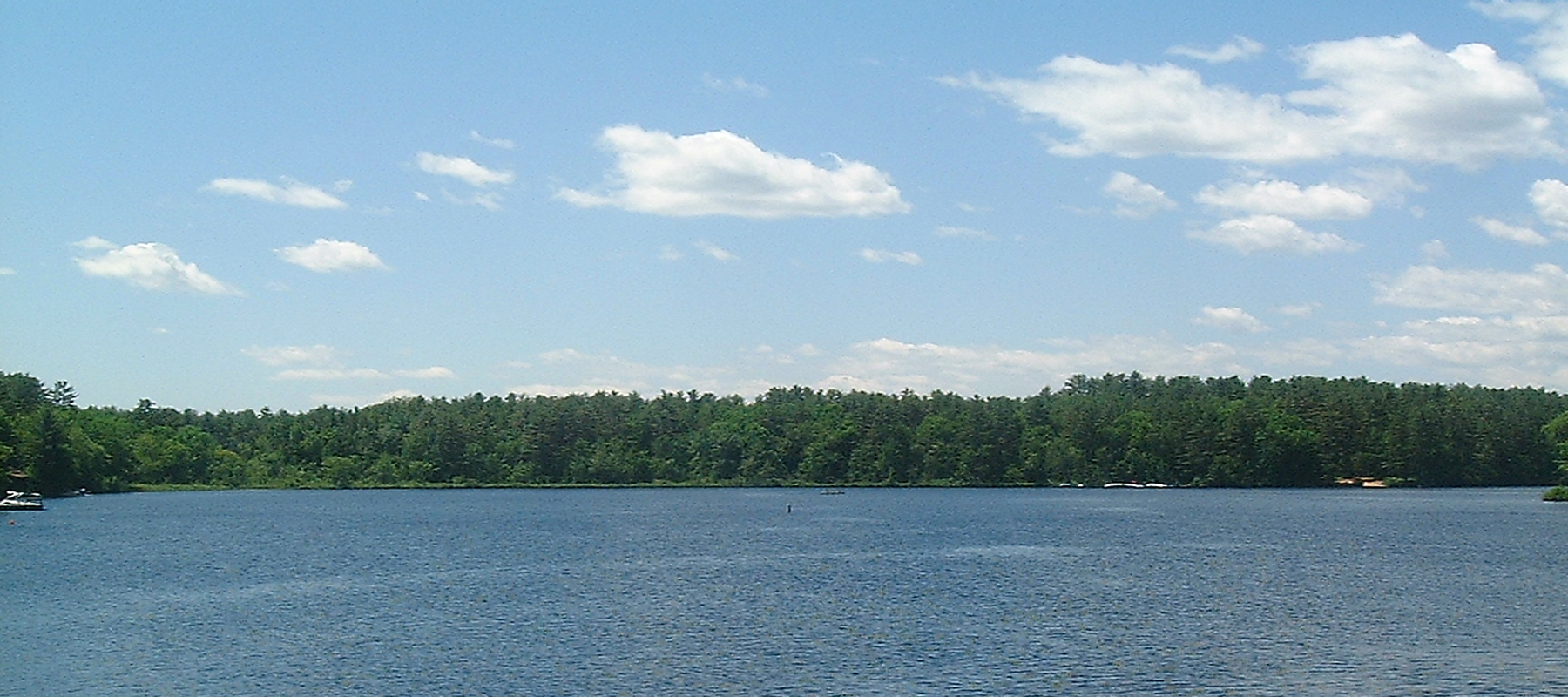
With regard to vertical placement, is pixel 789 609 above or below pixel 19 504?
below

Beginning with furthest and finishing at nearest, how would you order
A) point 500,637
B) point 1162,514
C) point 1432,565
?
point 1162,514 < point 1432,565 < point 500,637

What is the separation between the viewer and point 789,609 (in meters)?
54.2

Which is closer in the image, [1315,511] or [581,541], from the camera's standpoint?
[581,541]

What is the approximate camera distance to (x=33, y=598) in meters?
56.9

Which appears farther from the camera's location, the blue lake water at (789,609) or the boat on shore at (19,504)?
the boat on shore at (19,504)

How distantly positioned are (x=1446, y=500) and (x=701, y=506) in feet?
259

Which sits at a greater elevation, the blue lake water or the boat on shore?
the boat on shore

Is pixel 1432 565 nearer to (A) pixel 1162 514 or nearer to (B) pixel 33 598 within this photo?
(A) pixel 1162 514

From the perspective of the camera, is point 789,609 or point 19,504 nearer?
point 789,609

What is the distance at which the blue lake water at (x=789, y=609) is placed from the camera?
39.6m

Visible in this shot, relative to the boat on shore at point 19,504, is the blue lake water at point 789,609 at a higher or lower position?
lower

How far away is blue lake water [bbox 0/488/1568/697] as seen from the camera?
39594mm

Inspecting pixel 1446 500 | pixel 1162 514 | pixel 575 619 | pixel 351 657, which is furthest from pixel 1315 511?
pixel 351 657

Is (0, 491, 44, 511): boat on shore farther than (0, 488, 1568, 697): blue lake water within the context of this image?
Yes
